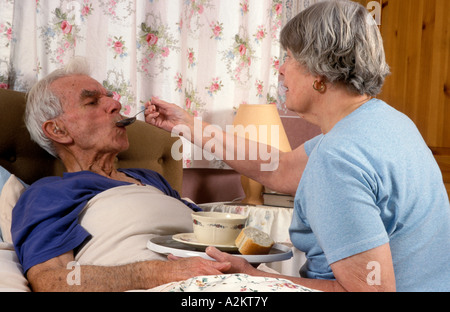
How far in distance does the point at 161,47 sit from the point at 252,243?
1.39m

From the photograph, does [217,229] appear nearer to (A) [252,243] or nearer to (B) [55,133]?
(A) [252,243]

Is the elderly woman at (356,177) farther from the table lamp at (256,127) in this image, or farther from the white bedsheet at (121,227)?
the table lamp at (256,127)

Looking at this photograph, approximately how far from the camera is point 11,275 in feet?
4.14

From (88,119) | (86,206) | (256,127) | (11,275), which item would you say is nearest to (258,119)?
(256,127)

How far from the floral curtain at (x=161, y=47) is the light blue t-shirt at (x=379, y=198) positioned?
1208 millimetres

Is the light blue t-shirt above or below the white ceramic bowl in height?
above

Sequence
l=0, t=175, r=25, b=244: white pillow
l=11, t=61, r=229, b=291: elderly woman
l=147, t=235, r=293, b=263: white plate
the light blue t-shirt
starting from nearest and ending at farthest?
the light blue t-shirt < l=147, t=235, r=293, b=263: white plate < l=11, t=61, r=229, b=291: elderly woman < l=0, t=175, r=25, b=244: white pillow

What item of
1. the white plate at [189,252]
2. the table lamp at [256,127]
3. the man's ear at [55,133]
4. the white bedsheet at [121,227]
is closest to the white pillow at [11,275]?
the white bedsheet at [121,227]

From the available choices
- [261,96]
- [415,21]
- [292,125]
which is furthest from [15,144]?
[415,21]

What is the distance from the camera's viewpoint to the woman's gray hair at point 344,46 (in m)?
1.15

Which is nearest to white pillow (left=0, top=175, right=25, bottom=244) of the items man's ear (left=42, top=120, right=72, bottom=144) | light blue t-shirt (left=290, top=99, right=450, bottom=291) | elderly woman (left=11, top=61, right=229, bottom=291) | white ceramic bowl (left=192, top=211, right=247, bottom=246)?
elderly woman (left=11, top=61, right=229, bottom=291)

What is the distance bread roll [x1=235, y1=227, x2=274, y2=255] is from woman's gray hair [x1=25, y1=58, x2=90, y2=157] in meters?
0.87

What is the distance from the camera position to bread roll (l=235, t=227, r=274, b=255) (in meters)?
1.14

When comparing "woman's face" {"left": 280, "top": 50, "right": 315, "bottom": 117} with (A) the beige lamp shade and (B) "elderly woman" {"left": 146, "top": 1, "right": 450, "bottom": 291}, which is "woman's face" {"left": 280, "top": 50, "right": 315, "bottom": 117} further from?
(A) the beige lamp shade
